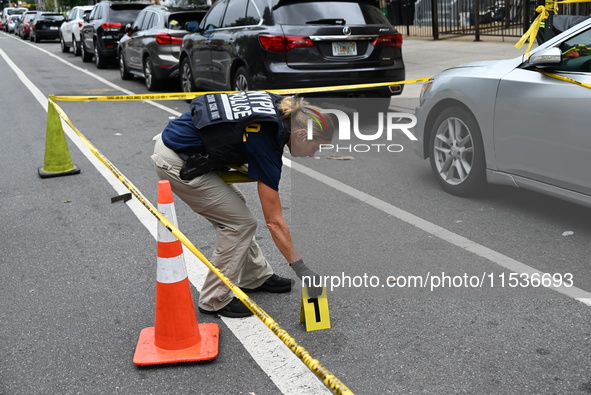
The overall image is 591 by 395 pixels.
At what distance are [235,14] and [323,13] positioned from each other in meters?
1.64

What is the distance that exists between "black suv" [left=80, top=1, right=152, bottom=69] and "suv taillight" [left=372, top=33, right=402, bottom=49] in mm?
10967

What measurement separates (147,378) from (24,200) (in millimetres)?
3940

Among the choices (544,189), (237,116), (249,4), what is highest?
(249,4)

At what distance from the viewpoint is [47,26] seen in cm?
3656

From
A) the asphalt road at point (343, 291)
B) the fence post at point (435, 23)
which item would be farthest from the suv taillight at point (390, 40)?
the fence post at point (435, 23)

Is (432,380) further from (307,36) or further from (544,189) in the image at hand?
(307,36)

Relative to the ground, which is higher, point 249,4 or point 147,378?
point 249,4

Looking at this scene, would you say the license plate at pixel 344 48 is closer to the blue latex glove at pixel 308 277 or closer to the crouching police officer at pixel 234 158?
the crouching police officer at pixel 234 158

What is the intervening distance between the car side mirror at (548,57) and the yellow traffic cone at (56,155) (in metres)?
4.83

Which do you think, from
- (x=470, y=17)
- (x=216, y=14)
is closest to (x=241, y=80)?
(x=216, y=14)

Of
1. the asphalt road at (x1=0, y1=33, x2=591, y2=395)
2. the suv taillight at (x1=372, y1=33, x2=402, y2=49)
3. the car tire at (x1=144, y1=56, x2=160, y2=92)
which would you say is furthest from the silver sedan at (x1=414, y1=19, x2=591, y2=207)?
the car tire at (x1=144, y1=56, x2=160, y2=92)

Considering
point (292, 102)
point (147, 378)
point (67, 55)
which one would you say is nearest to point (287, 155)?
point (292, 102)

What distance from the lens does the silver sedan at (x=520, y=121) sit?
5004 mm

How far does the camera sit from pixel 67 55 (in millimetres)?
26391
